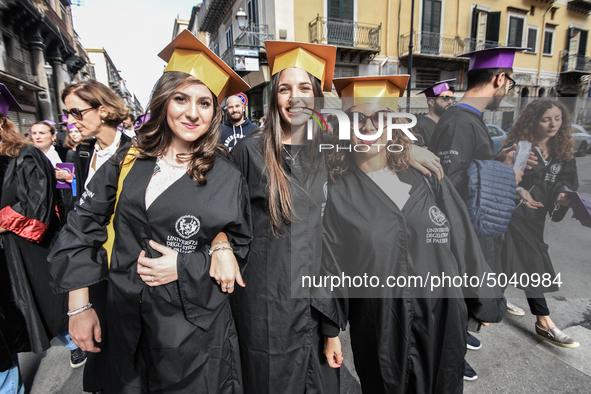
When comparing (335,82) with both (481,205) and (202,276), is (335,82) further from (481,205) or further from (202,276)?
(202,276)

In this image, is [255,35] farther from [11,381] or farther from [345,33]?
[11,381]

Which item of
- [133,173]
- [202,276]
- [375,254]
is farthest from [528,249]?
[133,173]

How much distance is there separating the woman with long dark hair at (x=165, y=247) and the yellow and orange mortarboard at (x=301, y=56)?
1.24ft

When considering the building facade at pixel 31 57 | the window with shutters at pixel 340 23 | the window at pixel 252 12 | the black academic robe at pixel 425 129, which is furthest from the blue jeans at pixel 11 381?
the window at pixel 252 12

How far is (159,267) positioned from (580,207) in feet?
6.89

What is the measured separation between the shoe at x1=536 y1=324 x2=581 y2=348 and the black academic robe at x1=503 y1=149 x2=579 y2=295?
0.86m

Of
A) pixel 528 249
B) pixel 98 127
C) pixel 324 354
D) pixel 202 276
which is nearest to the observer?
pixel 202 276

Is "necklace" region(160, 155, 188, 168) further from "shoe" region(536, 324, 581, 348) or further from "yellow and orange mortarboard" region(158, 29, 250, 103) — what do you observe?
"shoe" region(536, 324, 581, 348)

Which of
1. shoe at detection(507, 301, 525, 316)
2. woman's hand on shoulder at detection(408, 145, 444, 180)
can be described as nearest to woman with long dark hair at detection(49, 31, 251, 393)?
woman's hand on shoulder at detection(408, 145, 444, 180)

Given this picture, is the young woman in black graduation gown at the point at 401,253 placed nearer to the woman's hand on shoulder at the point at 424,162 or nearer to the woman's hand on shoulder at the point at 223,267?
the woman's hand on shoulder at the point at 424,162

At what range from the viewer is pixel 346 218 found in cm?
150

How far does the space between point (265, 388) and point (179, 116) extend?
145 centimetres

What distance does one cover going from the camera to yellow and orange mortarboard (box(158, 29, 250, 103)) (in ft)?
4.61

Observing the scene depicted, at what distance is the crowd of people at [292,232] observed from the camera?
51.6 inches
